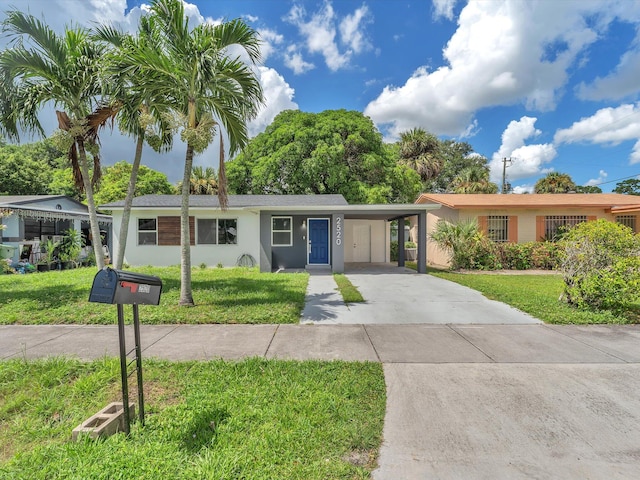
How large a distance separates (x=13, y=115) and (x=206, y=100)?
411 cm

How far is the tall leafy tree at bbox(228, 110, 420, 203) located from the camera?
20.4m

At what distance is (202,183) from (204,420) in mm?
24522

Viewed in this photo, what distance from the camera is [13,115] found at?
6867mm

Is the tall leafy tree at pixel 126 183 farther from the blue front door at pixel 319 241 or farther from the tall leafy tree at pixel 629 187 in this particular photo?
the tall leafy tree at pixel 629 187

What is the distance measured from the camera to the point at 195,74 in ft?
21.1

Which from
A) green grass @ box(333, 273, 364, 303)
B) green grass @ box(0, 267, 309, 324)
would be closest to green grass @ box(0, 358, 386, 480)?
green grass @ box(0, 267, 309, 324)

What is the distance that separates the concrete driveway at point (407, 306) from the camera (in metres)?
6.19

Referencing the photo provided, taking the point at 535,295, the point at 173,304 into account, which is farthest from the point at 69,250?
the point at 535,295

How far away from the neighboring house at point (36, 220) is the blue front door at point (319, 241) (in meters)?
12.6

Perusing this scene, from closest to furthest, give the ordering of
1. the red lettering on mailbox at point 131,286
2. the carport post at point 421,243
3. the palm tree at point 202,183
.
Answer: the red lettering on mailbox at point 131,286
the carport post at point 421,243
the palm tree at point 202,183

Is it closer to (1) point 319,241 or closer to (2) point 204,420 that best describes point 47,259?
(1) point 319,241

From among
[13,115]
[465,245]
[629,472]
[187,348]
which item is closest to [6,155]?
[13,115]

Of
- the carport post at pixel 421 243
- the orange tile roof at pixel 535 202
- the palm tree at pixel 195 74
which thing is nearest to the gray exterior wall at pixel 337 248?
the carport post at pixel 421 243

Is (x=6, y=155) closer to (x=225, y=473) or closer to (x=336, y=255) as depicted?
(x=336, y=255)
